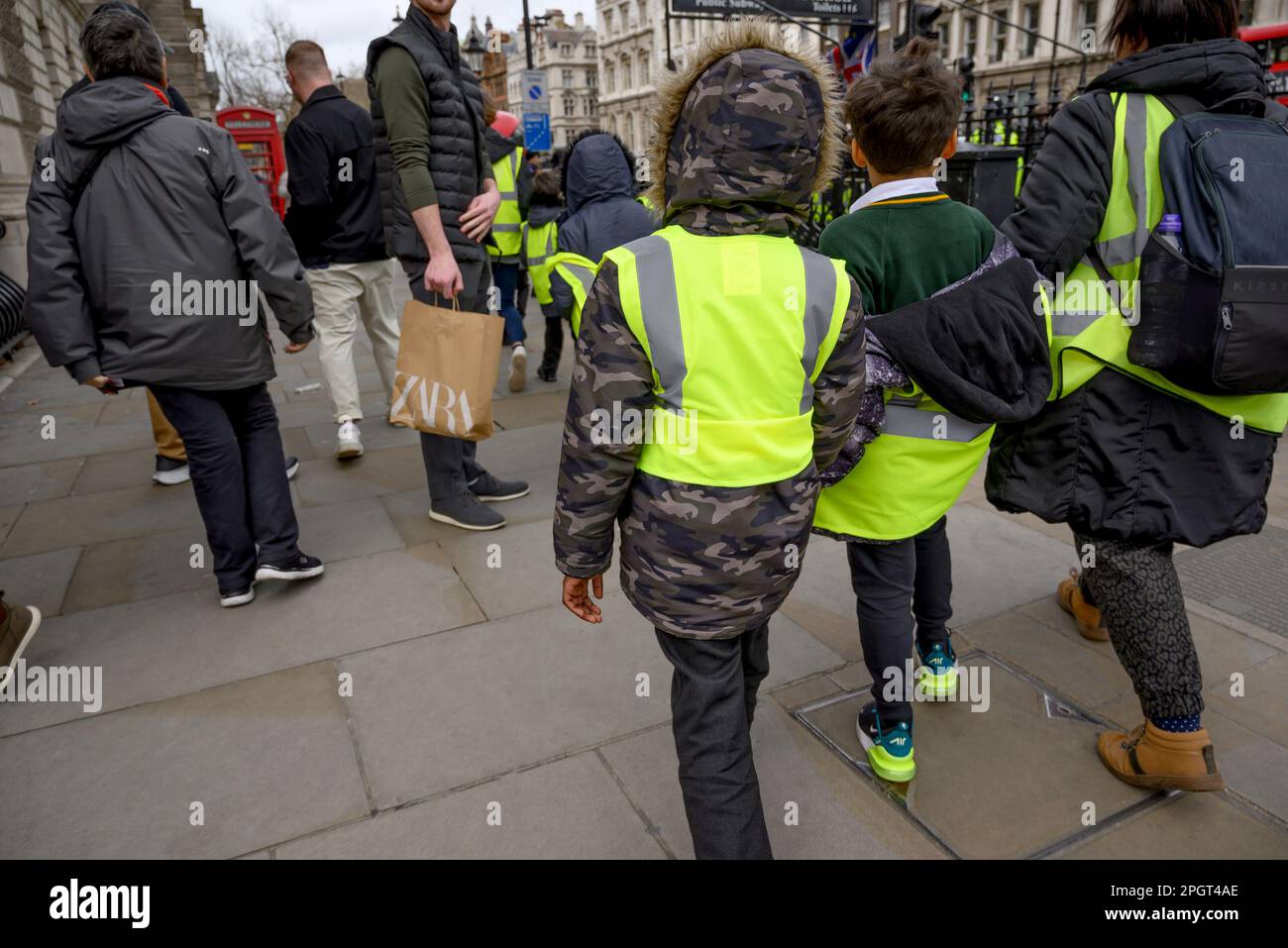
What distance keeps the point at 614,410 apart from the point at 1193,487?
5.34ft

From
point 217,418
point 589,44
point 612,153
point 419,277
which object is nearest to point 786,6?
point 612,153

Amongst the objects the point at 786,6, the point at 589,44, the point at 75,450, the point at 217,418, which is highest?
the point at 589,44

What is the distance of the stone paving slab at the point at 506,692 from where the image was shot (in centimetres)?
254

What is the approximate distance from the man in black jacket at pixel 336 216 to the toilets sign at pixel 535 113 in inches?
446

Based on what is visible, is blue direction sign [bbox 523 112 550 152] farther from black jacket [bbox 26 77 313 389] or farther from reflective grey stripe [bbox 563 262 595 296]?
black jacket [bbox 26 77 313 389]

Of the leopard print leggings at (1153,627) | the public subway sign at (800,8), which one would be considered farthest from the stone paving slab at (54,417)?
the public subway sign at (800,8)

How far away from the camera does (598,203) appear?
178 inches

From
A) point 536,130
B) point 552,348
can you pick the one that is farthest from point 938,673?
point 536,130

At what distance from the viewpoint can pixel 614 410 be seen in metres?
1.71

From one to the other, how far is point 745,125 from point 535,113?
A: 51.9 feet

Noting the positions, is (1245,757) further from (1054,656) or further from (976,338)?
(976,338)

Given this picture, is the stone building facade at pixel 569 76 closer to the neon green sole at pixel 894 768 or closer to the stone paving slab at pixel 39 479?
the stone paving slab at pixel 39 479
